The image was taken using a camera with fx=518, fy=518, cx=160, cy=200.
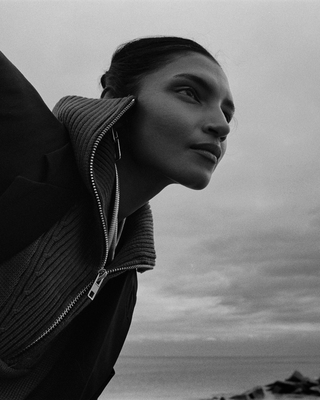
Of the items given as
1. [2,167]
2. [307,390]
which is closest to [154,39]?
[2,167]

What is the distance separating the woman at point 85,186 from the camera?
1.35m

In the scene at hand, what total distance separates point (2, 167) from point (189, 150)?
52cm

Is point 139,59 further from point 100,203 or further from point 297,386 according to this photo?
point 297,386

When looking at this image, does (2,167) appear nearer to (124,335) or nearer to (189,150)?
(189,150)

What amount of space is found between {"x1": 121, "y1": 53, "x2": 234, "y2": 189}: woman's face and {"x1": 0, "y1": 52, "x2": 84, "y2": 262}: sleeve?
0.22 metres

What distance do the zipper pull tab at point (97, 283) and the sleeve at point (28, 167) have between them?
0.21 meters

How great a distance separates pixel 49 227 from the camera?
1.38 metres

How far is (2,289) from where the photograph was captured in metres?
1.33

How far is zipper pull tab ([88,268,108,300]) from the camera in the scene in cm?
146

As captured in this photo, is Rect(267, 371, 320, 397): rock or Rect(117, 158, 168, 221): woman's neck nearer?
Rect(117, 158, 168, 221): woman's neck

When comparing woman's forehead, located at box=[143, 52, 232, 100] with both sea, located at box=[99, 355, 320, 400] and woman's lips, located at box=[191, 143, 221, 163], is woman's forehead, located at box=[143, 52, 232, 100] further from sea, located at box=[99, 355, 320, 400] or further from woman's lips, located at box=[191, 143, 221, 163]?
sea, located at box=[99, 355, 320, 400]

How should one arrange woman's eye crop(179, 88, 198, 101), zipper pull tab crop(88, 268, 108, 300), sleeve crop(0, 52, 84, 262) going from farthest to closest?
woman's eye crop(179, 88, 198, 101), zipper pull tab crop(88, 268, 108, 300), sleeve crop(0, 52, 84, 262)

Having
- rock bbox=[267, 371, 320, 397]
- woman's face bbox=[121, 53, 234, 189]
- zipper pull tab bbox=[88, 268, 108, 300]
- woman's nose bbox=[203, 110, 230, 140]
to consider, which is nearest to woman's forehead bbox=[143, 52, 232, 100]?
woman's face bbox=[121, 53, 234, 189]

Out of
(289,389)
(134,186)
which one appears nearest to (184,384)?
(289,389)
